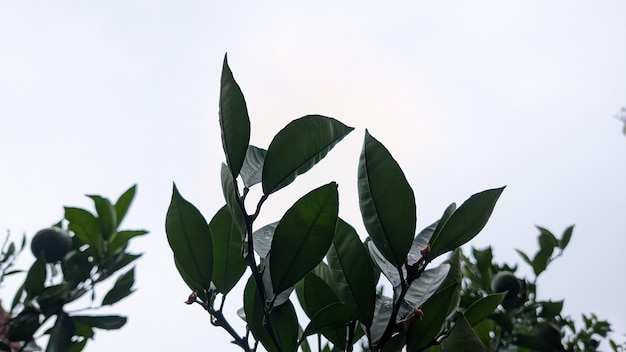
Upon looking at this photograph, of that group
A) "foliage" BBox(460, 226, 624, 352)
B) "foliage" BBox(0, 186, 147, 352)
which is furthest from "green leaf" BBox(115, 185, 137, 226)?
"foliage" BBox(460, 226, 624, 352)

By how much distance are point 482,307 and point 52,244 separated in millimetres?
1488

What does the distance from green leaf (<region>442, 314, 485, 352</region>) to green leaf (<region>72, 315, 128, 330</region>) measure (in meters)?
1.31

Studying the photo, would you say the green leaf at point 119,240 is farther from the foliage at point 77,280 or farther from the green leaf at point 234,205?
the green leaf at point 234,205

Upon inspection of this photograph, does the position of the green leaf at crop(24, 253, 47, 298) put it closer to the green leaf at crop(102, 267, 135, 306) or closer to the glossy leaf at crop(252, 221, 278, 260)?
the green leaf at crop(102, 267, 135, 306)

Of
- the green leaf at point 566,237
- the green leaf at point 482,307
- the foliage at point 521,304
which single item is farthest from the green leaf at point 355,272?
the green leaf at point 566,237

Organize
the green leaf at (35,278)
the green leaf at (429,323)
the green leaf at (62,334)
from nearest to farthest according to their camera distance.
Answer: the green leaf at (429,323)
the green leaf at (62,334)
the green leaf at (35,278)

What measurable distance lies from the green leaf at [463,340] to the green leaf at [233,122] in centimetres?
31

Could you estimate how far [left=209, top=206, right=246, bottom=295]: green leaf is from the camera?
2.58ft

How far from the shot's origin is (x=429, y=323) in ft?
2.46

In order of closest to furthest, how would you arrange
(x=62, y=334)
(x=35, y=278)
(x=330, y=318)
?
(x=330, y=318) → (x=62, y=334) → (x=35, y=278)

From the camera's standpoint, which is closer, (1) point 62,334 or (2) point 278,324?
(2) point 278,324

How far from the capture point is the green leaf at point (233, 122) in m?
0.65

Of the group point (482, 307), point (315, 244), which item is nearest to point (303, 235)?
point (315, 244)

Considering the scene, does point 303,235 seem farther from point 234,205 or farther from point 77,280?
point 77,280
